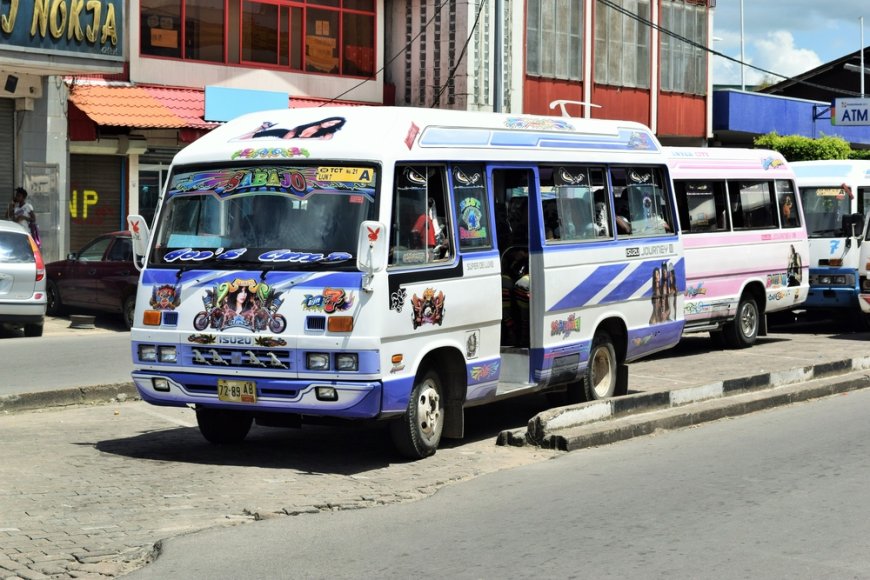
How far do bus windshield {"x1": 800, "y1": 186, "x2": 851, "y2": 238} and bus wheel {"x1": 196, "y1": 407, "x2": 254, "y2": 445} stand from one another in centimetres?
1259

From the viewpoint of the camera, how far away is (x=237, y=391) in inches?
354

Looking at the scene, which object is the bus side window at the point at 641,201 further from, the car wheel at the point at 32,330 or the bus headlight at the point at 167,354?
the car wheel at the point at 32,330

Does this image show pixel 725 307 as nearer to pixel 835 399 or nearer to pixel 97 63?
pixel 835 399

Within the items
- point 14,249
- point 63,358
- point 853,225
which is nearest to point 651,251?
point 63,358

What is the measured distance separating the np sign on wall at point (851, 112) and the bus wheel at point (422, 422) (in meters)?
33.9

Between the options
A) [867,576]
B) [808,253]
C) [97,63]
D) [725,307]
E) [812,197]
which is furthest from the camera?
[97,63]

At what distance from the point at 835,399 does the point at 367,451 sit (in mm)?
5636

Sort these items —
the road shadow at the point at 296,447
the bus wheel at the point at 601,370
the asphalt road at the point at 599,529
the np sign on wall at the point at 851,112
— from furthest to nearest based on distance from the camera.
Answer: the np sign on wall at the point at 851,112 → the bus wheel at the point at 601,370 → the road shadow at the point at 296,447 → the asphalt road at the point at 599,529

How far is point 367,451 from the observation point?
10016 millimetres

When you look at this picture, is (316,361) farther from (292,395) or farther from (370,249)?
(370,249)

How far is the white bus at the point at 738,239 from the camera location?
1658cm

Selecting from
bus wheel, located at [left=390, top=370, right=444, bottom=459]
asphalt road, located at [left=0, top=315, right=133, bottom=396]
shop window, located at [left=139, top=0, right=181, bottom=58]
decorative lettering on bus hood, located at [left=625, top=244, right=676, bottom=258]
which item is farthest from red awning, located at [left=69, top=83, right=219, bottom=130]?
bus wheel, located at [left=390, top=370, right=444, bottom=459]

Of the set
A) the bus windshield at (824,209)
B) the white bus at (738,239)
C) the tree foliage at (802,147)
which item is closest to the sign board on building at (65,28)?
the white bus at (738,239)

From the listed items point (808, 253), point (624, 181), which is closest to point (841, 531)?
point (624, 181)
